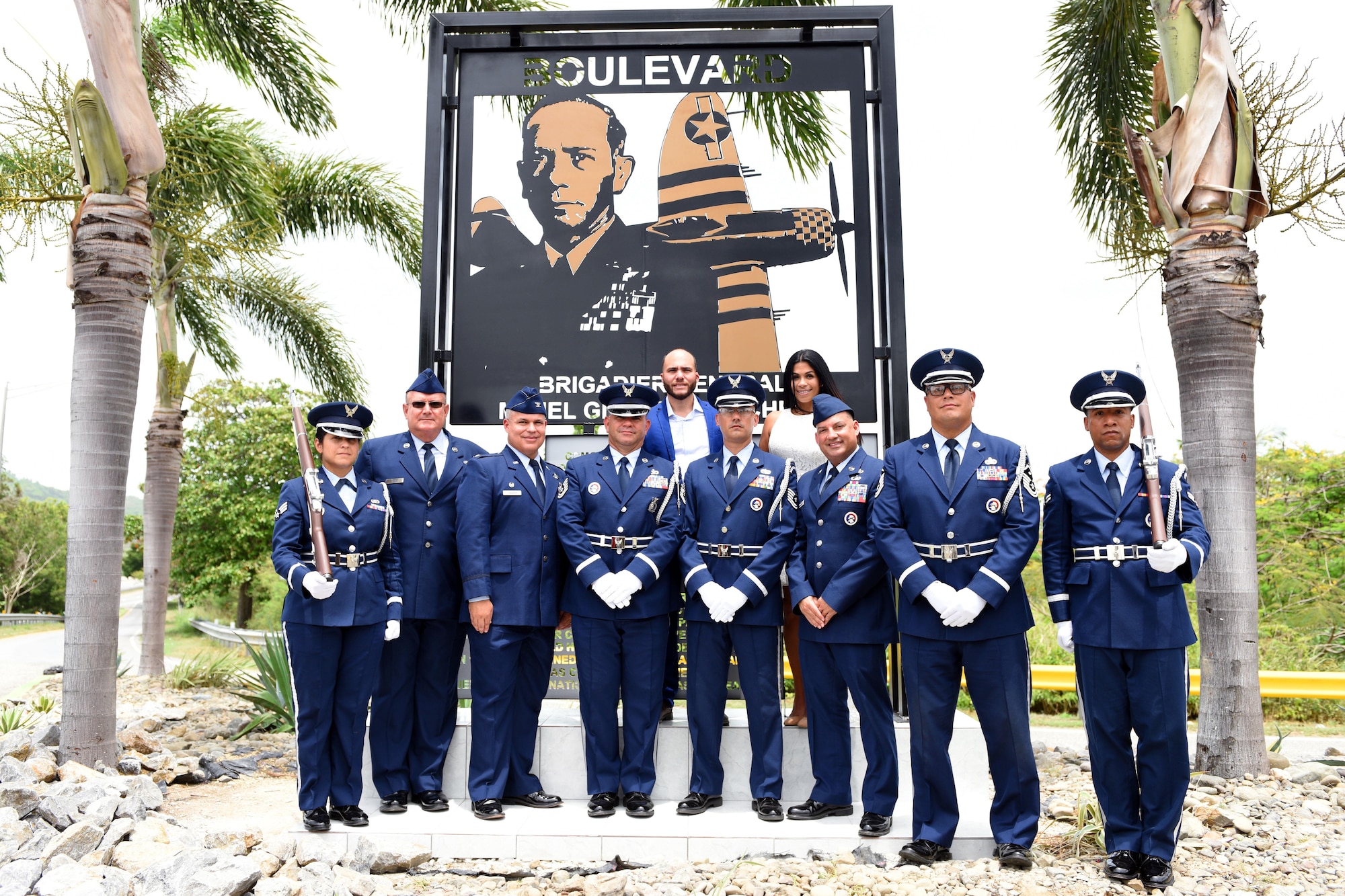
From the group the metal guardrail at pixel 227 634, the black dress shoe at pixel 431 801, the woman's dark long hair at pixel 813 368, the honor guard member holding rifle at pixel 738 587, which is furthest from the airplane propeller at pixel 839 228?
the metal guardrail at pixel 227 634

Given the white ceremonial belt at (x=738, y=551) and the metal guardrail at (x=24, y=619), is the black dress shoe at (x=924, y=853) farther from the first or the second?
the metal guardrail at (x=24, y=619)

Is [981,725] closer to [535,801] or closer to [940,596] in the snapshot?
[940,596]

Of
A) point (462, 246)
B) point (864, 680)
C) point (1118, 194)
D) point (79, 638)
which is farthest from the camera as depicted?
point (1118, 194)

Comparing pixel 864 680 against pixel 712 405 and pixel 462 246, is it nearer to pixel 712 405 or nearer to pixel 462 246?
pixel 712 405

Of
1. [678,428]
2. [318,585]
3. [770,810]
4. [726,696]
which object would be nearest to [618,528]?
[678,428]

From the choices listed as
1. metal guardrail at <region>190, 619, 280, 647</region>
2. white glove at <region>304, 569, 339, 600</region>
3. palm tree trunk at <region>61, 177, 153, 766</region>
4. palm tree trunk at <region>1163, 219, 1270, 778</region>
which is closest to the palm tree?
palm tree trunk at <region>1163, 219, 1270, 778</region>

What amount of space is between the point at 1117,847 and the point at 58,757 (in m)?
5.67

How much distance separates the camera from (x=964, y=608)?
12.8 feet

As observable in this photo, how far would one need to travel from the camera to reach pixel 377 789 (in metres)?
4.71

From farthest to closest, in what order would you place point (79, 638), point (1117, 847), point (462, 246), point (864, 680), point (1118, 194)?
point (1118, 194)
point (462, 246)
point (79, 638)
point (864, 680)
point (1117, 847)

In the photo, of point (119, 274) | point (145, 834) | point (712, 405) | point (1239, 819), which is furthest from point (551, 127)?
point (1239, 819)

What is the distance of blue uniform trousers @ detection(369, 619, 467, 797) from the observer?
186 inches

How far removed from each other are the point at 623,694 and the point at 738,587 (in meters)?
0.80

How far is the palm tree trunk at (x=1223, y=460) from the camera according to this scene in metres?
5.63
